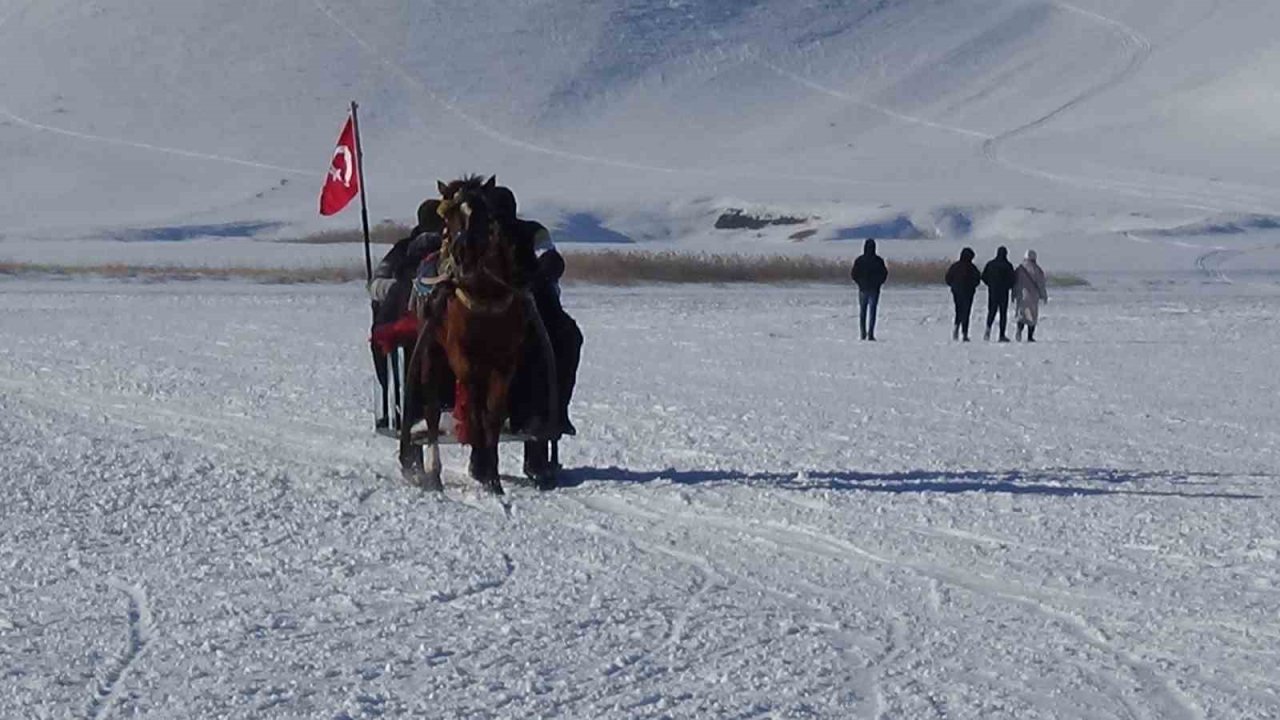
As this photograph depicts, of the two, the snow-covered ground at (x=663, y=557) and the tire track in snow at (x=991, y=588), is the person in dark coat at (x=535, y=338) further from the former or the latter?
the tire track in snow at (x=991, y=588)

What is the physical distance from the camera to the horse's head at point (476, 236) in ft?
40.2

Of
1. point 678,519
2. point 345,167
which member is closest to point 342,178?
→ point 345,167

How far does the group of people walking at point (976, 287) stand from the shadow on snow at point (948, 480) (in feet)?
54.7

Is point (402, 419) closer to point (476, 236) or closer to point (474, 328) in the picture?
point (474, 328)

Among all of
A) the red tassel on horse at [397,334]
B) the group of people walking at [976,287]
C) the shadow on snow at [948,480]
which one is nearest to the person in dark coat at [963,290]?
the group of people walking at [976,287]

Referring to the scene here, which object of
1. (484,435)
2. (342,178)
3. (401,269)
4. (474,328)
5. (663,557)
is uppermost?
(342,178)

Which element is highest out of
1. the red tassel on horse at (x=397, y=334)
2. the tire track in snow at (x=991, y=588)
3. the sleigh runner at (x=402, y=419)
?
the red tassel on horse at (x=397, y=334)

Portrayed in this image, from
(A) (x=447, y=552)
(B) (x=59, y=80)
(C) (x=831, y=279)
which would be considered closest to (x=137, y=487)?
(A) (x=447, y=552)

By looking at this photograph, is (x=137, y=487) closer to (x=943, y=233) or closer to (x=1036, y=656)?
(x=1036, y=656)

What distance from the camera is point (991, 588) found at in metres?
9.69

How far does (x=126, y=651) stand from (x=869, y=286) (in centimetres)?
2328

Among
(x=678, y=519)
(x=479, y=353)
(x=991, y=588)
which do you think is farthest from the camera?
(x=479, y=353)

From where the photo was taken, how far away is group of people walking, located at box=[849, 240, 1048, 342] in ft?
101

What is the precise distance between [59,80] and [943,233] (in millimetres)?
45807
